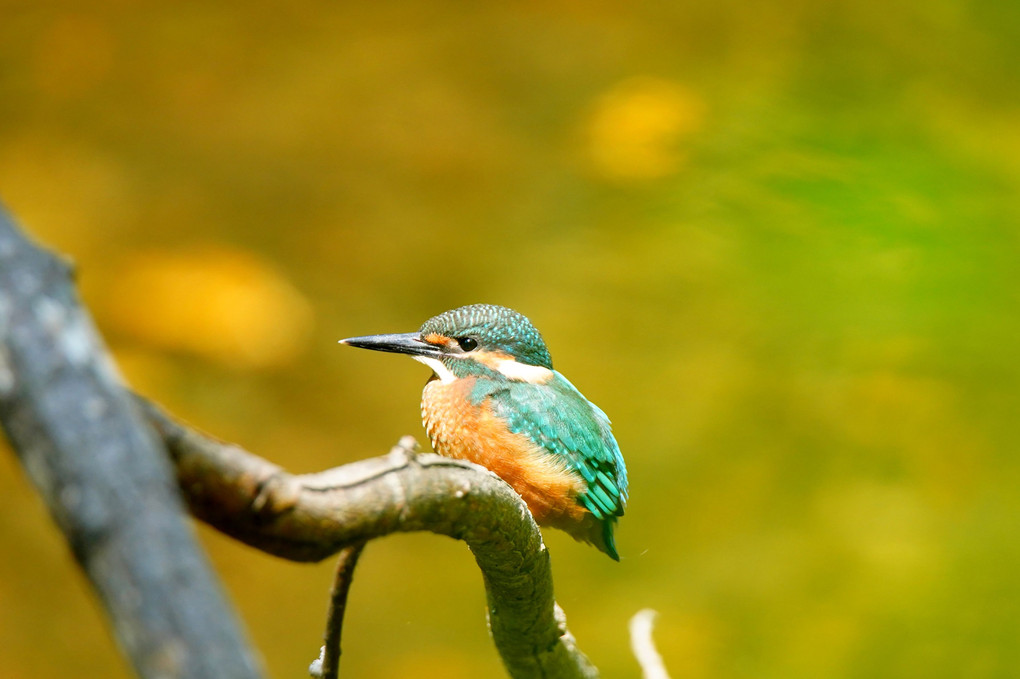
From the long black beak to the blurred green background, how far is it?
5.08ft

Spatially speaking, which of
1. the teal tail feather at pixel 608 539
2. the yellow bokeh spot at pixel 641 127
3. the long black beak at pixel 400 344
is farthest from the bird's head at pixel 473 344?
the yellow bokeh spot at pixel 641 127

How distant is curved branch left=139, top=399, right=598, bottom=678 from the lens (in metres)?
0.61

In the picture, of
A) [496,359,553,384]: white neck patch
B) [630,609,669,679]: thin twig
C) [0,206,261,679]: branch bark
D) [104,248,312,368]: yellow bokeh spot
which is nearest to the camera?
[0,206,261,679]: branch bark

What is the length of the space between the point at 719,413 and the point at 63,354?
3.25 metres

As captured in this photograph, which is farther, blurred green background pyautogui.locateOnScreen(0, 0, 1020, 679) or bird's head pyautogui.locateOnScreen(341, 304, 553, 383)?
blurred green background pyautogui.locateOnScreen(0, 0, 1020, 679)

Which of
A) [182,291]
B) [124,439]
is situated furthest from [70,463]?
[182,291]

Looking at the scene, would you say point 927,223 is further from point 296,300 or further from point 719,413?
point 296,300

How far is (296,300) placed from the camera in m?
3.53

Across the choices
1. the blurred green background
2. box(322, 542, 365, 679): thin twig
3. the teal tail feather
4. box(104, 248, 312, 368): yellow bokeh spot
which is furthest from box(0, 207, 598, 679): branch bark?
box(104, 248, 312, 368): yellow bokeh spot

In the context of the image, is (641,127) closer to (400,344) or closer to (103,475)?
(400,344)

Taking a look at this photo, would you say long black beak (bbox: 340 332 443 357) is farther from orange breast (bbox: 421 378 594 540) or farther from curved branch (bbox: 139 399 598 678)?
curved branch (bbox: 139 399 598 678)

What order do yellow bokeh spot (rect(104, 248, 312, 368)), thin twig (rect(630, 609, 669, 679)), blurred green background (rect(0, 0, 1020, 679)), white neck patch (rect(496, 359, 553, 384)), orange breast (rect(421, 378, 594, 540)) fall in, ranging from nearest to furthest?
thin twig (rect(630, 609, 669, 679)) → orange breast (rect(421, 378, 594, 540)) → white neck patch (rect(496, 359, 553, 384)) → blurred green background (rect(0, 0, 1020, 679)) → yellow bokeh spot (rect(104, 248, 312, 368))

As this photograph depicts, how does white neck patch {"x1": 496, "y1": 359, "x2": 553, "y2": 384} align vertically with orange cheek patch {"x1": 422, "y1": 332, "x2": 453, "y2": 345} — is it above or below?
below

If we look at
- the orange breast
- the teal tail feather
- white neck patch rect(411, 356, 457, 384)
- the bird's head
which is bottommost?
the teal tail feather
